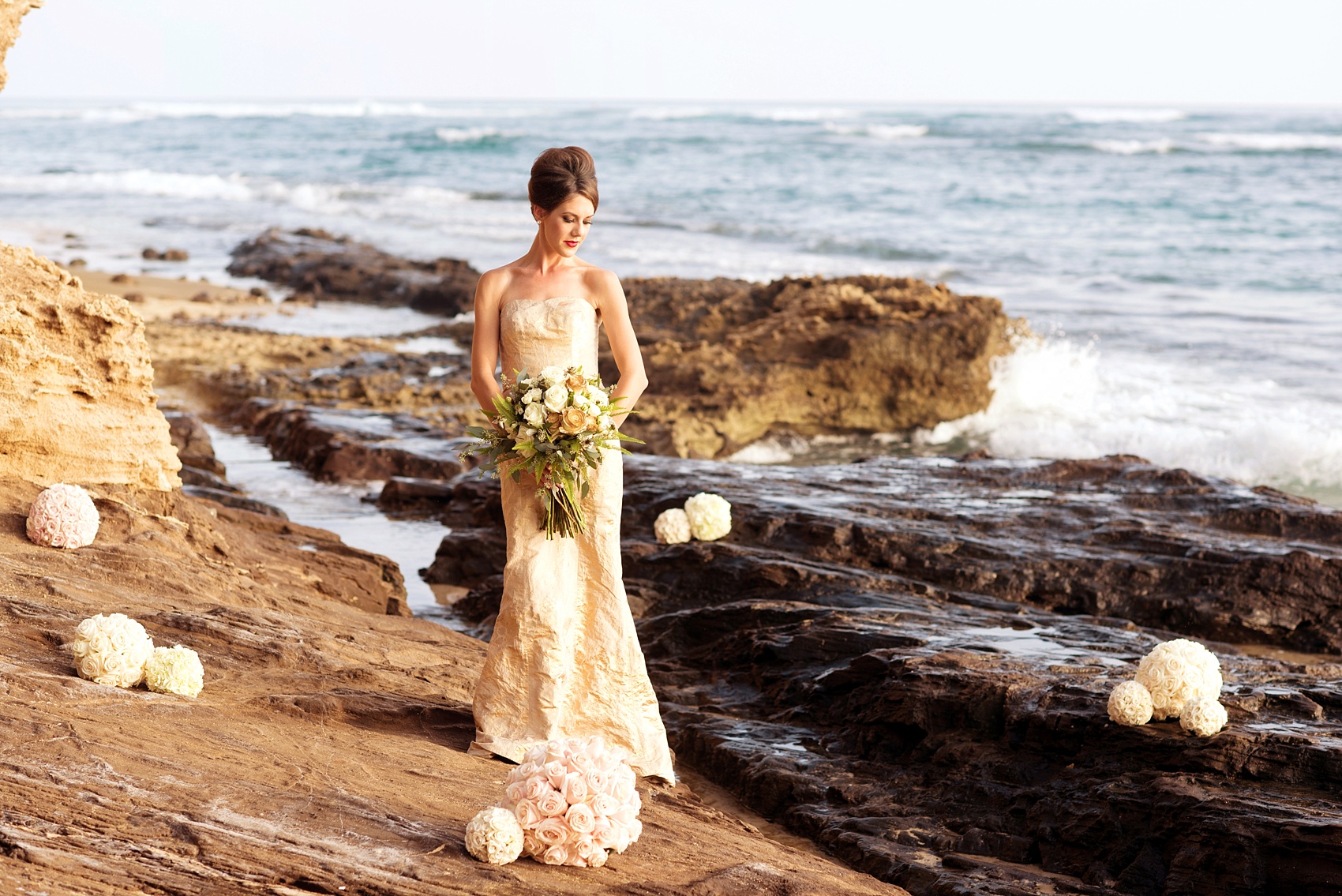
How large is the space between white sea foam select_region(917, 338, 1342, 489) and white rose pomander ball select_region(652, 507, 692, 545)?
6277 millimetres

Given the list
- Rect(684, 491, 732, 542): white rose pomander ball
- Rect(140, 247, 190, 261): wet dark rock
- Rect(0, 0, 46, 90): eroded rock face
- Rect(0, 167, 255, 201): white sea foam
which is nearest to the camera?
Rect(0, 0, 46, 90): eroded rock face

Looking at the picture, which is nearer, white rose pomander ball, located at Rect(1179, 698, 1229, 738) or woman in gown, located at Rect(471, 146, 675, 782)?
woman in gown, located at Rect(471, 146, 675, 782)

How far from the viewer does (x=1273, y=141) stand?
53906 millimetres

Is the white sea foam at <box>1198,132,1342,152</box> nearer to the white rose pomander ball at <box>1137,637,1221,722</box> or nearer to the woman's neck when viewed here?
the white rose pomander ball at <box>1137,637,1221,722</box>

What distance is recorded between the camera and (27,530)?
19.9ft

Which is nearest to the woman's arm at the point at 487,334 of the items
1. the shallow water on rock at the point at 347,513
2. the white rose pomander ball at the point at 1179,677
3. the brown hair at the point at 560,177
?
→ the brown hair at the point at 560,177

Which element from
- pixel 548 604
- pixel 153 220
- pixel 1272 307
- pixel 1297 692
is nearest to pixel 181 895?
pixel 548 604

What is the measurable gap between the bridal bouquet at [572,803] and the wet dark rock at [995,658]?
1.64 m

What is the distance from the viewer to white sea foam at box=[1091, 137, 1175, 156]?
49.1m

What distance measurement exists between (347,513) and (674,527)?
3.73 m

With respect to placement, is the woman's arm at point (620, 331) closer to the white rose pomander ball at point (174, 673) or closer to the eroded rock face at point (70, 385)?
the white rose pomander ball at point (174, 673)

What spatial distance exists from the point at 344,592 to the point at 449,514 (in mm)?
2910

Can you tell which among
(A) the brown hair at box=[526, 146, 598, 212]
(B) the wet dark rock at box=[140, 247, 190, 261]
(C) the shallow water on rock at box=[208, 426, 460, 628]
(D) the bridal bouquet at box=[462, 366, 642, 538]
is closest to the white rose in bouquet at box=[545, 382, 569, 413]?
(D) the bridal bouquet at box=[462, 366, 642, 538]

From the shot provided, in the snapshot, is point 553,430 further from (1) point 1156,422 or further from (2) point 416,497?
(1) point 1156,422
